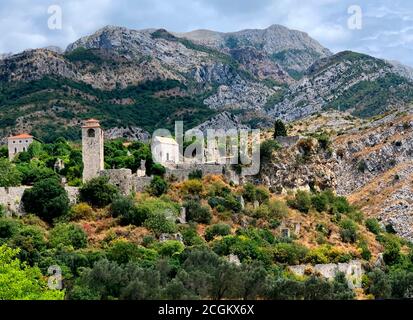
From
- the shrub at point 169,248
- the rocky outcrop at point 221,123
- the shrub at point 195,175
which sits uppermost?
the rocky outcrop at point 221,123

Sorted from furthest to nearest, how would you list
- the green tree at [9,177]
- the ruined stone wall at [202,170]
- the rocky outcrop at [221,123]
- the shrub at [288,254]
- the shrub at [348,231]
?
the rocky outcrop at [221,123] < the ruined stone wall at [202,170] < the shrub at [348,231] < the green tree at [9,177] < the shrub at [288,254]

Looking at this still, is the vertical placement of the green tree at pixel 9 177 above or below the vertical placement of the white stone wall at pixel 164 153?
below

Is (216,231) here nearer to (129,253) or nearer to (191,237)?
(191,237)

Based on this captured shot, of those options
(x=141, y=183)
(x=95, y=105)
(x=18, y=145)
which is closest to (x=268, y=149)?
(x=141, y=183)

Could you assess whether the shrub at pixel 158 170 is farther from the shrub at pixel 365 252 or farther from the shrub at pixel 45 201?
the shrub at pixel 365 252

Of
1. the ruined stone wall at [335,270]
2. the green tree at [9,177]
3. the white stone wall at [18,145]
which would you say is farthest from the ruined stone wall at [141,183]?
the white stone wall at [18,145]
